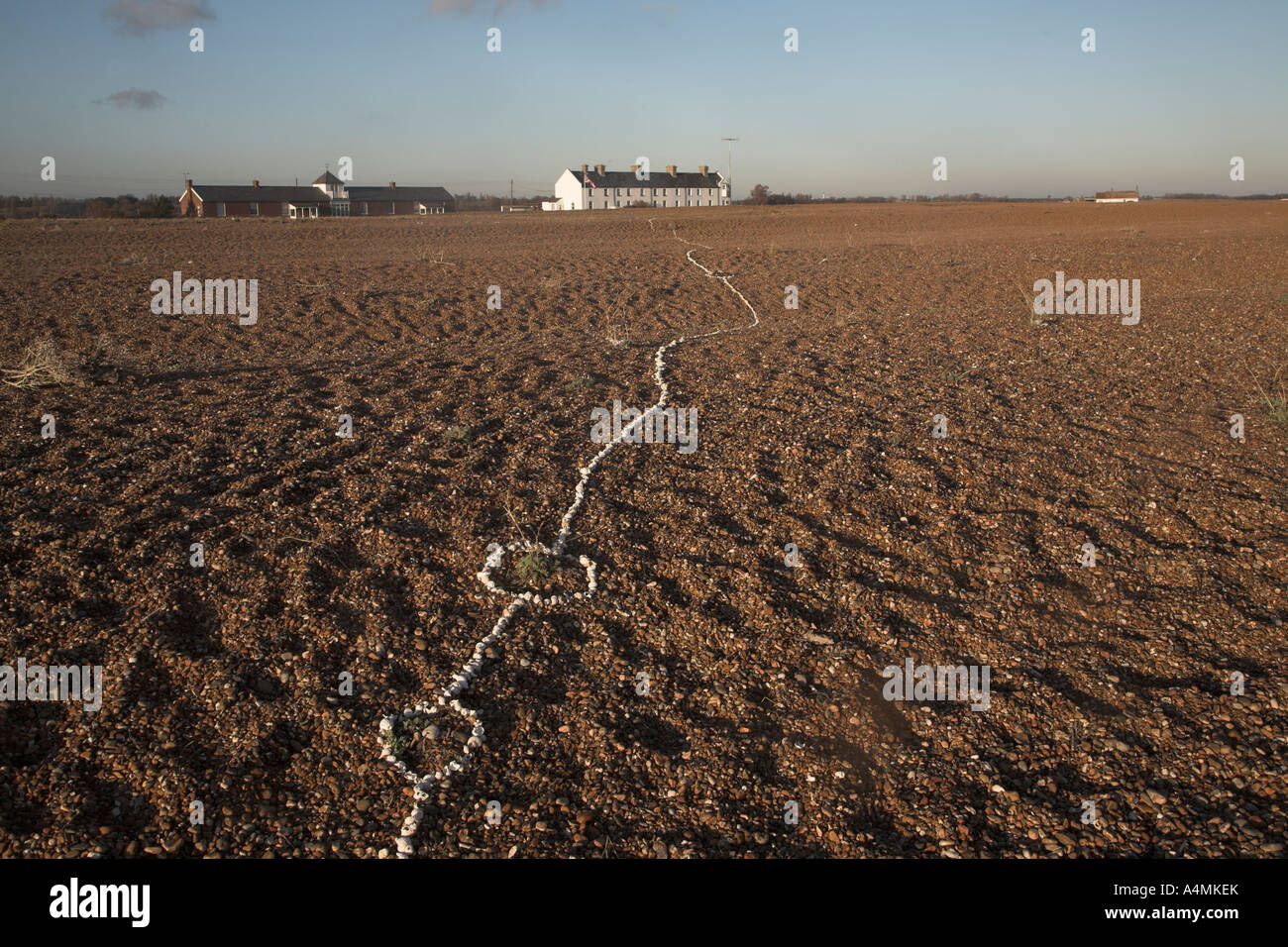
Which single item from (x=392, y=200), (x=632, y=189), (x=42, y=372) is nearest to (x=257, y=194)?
(x=392, y=200)

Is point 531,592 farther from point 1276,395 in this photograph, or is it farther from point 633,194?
point 633,194

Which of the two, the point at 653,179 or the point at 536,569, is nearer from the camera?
the point at 536,569

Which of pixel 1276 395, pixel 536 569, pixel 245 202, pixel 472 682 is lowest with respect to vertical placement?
pixel 472 682

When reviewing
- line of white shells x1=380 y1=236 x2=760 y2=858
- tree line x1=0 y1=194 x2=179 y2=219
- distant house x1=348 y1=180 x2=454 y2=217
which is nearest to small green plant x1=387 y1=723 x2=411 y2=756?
line of white shells x1=380 y1=236 x2=760 y2=858

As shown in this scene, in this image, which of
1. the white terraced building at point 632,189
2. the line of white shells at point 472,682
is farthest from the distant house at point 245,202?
the line of white shells at point 472,682

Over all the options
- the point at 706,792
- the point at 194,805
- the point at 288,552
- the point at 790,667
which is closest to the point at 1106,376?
the point at 790,667

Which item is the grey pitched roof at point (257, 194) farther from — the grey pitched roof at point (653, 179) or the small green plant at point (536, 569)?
the small green plant at point (536, 569)
